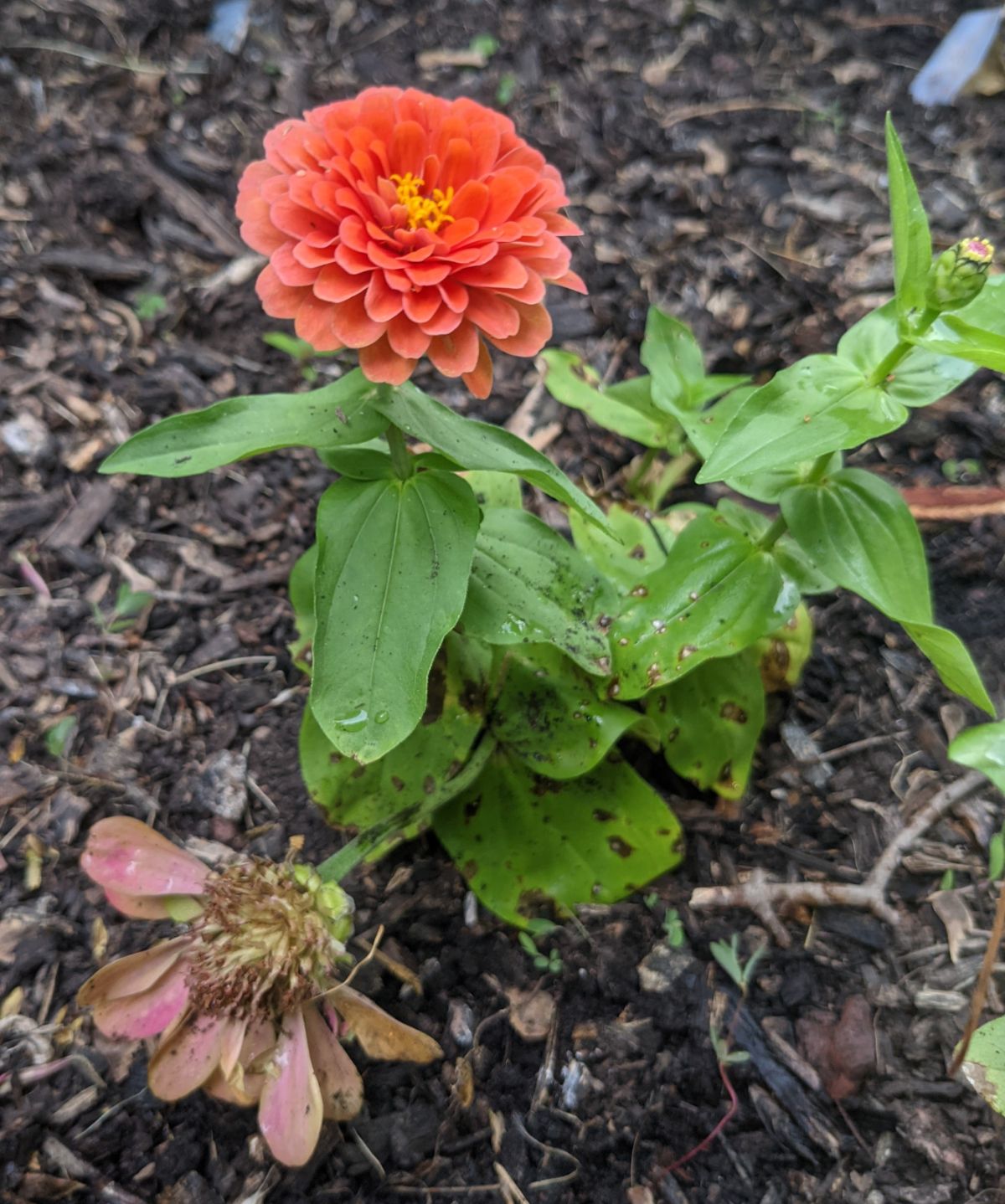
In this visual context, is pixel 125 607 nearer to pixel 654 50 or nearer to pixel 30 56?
pixel 30 56

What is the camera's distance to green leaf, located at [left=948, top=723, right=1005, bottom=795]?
55.0 inches

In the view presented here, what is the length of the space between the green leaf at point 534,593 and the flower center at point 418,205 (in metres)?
0.60

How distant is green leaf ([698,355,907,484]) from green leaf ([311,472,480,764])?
46 centimetres

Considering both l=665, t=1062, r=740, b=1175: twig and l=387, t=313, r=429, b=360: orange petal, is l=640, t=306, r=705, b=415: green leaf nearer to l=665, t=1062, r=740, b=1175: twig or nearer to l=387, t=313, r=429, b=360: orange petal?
l=387, t=313, r=429, b=360: orange petal

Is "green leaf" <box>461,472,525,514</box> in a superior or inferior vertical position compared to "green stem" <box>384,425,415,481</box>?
inferior

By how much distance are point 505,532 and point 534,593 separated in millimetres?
167

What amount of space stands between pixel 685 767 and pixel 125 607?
4.86 feet

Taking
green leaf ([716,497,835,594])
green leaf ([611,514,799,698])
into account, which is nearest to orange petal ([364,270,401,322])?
green leaf ([611,514,799,698])

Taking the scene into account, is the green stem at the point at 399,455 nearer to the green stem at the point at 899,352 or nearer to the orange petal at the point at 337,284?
the orange petal at the point at 337,284

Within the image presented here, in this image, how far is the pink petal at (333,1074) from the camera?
1553 millimetres

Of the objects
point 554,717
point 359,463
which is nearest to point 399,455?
point 359,463

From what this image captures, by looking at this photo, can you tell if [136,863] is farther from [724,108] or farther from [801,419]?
[724,108]

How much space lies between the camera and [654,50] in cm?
368

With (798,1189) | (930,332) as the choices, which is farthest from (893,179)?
(798,1189)
